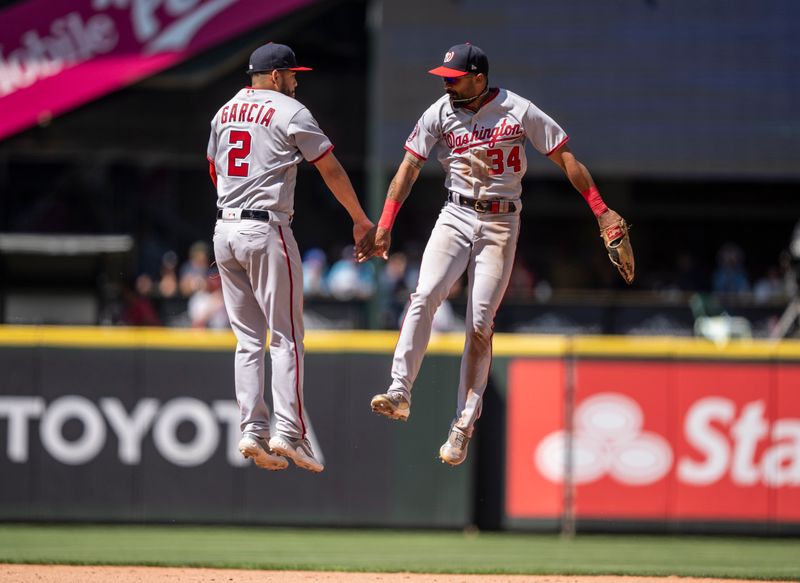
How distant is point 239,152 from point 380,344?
16.4ft

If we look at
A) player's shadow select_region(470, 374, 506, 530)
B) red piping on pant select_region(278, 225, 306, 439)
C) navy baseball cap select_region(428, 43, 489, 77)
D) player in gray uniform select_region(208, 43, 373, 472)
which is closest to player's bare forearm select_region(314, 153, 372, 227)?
player in gray uniform select_region(208, 43, 373, 472)

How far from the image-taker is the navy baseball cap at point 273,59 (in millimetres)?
8211

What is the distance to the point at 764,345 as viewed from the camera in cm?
1321

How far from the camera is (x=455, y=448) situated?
8.41 metres

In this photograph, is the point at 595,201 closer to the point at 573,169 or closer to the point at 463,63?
the point at 573,169

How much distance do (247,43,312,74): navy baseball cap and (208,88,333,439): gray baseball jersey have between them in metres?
0.15

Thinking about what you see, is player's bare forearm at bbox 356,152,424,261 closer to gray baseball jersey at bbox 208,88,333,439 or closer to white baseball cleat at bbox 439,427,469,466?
gray baseball jersey at bbox 208,88,333,439

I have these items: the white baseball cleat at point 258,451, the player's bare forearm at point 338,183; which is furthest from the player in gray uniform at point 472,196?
the white baseball cleat at point 258,451

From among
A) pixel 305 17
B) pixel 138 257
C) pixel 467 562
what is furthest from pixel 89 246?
pixel 467 562

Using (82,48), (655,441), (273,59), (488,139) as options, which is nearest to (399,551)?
(655,441)

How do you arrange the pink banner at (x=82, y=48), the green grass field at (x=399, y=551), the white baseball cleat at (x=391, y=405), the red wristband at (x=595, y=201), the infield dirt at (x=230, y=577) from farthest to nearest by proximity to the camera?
the pink banner at (x=82, y=48) < the green grass field at (x=399, y=551) < the infield dirt at (x=230, y=577) < the red wristband at (x=595, y=201) < the white baseball cleat at (x=391, y=405)

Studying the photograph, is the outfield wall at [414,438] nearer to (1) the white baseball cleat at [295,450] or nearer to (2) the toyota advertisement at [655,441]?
(2) the toyota advertisement at [655,441]

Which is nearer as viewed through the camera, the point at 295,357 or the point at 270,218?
the point at 270,218

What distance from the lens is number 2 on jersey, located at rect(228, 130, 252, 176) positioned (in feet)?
26.7
